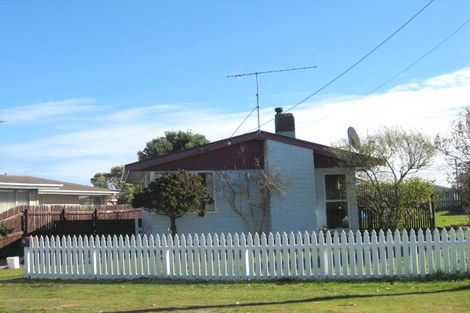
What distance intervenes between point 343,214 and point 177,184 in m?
6.15

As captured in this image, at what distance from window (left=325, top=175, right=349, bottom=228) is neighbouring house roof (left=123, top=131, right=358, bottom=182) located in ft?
2.26

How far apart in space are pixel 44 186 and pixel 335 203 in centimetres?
1717

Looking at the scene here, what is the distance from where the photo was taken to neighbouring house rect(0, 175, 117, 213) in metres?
28.3

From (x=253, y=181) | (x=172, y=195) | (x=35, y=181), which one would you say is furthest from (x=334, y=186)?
(x=35, y=181)

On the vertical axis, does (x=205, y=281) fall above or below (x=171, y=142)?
below

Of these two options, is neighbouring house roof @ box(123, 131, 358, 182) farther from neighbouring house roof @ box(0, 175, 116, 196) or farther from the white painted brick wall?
neighbouring house roof @ box(0, 175, 116, 196)

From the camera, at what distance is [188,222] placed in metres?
19.7

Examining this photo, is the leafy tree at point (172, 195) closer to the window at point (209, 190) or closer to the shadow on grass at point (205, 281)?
the window at point (209, 190)

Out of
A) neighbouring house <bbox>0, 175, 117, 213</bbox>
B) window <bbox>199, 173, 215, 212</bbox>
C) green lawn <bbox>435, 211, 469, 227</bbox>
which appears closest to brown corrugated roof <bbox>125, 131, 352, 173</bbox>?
window <bbox>199, 173, 215, 212</bbox>

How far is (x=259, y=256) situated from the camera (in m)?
12.1

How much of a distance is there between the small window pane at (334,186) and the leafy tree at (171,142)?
31.4m

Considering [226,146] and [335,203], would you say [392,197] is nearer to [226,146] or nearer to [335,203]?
[335,203]

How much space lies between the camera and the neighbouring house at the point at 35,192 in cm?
2833

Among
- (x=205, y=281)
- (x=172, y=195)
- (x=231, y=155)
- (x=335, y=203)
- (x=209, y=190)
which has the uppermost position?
(x=231, y=155)
